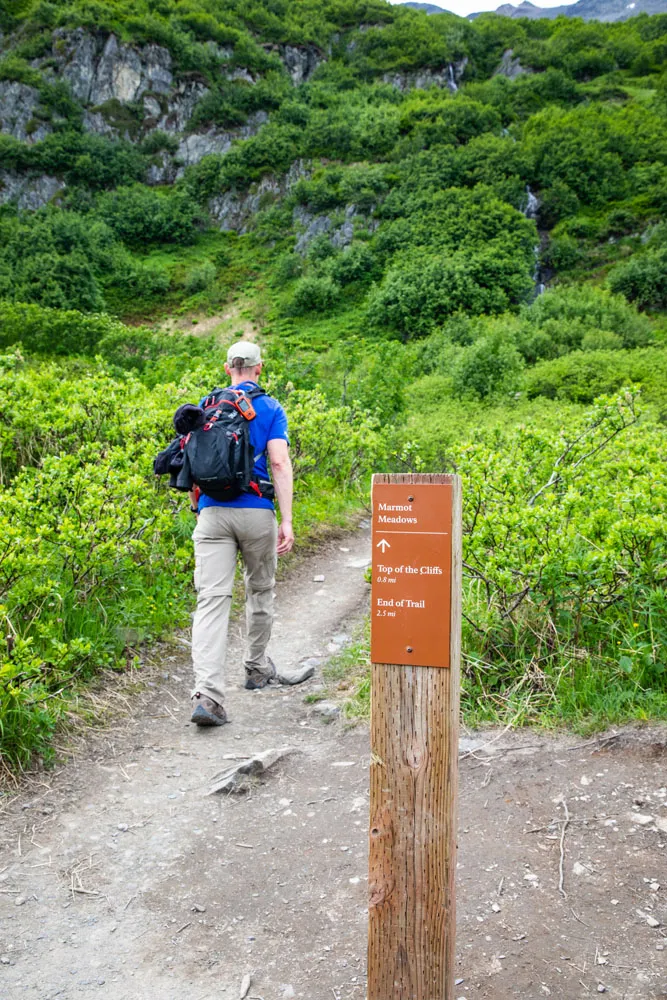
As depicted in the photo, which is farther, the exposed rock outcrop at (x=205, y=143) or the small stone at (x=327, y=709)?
the exposed rock outcrop at (x=205, y=143)

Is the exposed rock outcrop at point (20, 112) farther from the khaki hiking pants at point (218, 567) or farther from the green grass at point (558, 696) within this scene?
the green grass at point (558, 696)

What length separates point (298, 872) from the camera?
2.95 metres

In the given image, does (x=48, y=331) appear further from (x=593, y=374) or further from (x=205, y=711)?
(x=205, y=711)

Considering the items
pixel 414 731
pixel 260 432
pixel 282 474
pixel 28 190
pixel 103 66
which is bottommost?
pixel 414 731

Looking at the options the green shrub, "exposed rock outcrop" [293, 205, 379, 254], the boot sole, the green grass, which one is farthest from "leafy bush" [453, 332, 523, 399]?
the green shrub

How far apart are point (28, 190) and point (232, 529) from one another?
59816 mm

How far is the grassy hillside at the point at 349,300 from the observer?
396 centimetres

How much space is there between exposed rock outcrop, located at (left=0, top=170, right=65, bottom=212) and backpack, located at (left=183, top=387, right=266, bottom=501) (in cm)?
5762

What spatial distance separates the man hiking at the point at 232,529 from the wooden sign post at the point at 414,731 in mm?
2262

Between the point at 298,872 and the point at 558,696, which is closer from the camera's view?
the point at 298,872

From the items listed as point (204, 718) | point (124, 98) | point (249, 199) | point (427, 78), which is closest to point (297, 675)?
point (204, 718)

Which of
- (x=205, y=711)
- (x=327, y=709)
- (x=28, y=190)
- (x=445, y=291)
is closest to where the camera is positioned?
(x=205, y=711)

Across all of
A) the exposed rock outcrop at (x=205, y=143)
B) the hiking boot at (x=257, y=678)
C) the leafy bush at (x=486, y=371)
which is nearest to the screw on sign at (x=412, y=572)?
the hiking boot at (x=257, y=678)

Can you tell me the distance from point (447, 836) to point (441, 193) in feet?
148
